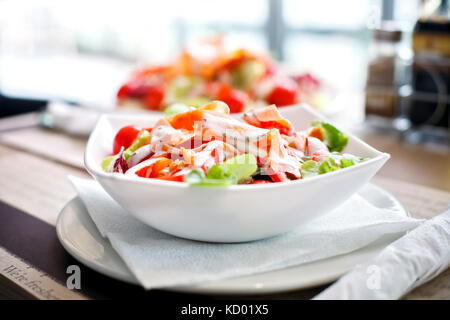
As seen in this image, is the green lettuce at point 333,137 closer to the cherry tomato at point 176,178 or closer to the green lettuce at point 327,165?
the green lettuce at point 327,165

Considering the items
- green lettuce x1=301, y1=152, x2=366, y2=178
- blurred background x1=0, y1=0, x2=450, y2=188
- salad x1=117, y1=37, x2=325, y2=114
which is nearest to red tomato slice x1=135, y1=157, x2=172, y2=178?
green lettuce x1=301, y1=152, x2=366, y2=178

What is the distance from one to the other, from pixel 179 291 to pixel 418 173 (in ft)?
2.23

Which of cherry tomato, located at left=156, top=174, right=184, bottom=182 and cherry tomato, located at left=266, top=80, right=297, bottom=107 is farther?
cherry tomato, located at left=266, top=80, right=297, bottom=107

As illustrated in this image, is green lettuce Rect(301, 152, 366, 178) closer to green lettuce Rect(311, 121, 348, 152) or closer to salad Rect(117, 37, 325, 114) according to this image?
green lettuce Rect(311, 121, 348, 152)

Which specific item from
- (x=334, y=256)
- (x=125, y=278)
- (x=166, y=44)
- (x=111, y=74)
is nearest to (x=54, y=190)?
(x=125, y=278)

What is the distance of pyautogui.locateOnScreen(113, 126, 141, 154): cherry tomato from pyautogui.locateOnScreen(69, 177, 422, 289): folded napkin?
0.11m

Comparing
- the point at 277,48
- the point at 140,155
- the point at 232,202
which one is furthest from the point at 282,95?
the point at 277,48

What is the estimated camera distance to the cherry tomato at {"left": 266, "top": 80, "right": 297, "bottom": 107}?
141 cm

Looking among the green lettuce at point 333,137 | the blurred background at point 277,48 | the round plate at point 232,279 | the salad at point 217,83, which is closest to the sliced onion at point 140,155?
the round plate at point 232,279

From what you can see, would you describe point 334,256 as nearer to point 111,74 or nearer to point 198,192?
point 198,192

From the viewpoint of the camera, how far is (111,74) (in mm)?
5086

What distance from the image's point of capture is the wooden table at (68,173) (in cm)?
81

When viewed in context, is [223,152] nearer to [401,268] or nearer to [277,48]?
[401,268]

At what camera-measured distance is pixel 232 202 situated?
53cm
